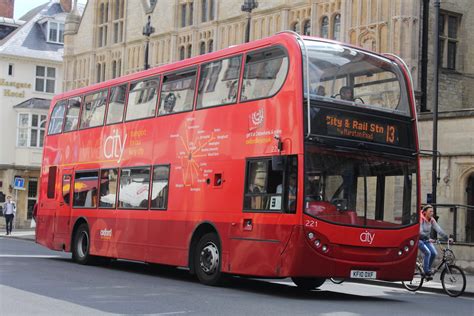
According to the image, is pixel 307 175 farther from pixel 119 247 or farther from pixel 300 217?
pixel 119 247

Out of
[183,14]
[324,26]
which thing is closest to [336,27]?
[324,26]

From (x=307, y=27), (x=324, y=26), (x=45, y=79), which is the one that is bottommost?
(x=324, y=26)

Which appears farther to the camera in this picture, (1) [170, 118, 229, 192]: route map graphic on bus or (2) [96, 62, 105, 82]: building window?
(2) [96, 62, 105, 82]: building window

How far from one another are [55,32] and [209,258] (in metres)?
46.5

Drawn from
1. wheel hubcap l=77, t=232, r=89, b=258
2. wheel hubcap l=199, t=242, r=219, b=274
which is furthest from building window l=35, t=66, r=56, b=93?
wheel hubcap l=199, t=242, r=219, b=274

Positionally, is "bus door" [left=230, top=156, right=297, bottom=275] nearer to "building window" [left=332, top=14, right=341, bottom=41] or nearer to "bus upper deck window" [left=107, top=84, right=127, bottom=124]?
"bus upper deck window" [left=107, top=84, right=127, bottom=124]

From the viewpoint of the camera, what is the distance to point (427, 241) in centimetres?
1794

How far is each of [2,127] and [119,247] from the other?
3804 cm

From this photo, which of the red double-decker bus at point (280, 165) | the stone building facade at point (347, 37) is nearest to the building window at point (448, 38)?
the stone building facade at point (347, 37)

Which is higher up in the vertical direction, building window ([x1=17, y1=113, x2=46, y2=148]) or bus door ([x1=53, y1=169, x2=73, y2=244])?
building window ([x1=17, y1=113, x2=46, y2=148])

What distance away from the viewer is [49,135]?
2381 centimetres

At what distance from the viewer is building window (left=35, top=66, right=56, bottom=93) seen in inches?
2256

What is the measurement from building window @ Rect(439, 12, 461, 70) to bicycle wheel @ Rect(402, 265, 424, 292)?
13.8 meters

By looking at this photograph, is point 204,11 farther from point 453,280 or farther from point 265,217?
point 265,217
